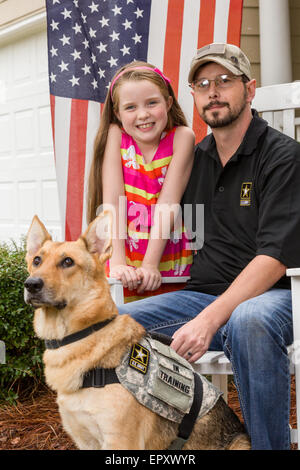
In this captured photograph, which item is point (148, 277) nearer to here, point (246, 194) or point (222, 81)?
point (246, 194)

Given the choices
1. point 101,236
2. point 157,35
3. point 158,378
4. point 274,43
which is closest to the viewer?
point 158,378

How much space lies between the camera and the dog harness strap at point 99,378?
194 centimetres

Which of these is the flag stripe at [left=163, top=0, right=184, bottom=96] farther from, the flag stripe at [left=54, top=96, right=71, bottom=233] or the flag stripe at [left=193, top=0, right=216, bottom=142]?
the flag stripe at [left=54, top=96, right=71, bottom=233]

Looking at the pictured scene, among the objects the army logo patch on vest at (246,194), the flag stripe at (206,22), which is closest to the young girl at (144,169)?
the army logo patch on vest at (246,194)

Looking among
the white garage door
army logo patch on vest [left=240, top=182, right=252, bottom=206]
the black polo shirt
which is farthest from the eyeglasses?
the white garage door

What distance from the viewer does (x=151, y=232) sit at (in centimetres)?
284

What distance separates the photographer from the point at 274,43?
15.5ft

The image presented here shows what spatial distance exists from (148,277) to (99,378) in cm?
87

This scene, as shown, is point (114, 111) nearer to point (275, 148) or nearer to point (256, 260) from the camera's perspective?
point (275, 148)

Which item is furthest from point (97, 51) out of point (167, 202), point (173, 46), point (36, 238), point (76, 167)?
point (36, 238)

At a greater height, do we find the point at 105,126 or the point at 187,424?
the point at 105,126

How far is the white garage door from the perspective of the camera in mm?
6246

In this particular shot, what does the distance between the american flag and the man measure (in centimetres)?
114
